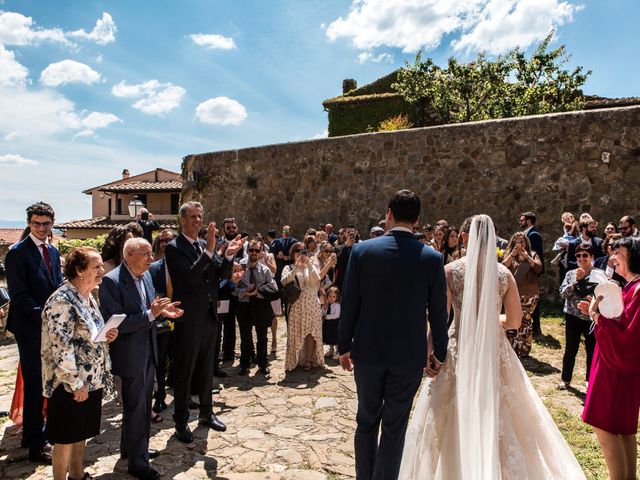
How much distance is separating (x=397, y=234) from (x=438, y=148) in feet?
28.7

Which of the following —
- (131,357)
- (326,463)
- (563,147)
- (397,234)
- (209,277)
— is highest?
(563,147)

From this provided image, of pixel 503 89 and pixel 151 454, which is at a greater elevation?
pixel 503 89

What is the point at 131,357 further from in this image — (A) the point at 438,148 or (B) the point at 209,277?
(A) the point at 438,148

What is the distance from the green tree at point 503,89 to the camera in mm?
18188

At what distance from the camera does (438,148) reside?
11.5 metres

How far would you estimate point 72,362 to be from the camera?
3.30 metres

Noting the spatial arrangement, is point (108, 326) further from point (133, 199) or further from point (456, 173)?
point (133, 199)

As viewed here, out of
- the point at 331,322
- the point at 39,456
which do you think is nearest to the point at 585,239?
the point at 331,322

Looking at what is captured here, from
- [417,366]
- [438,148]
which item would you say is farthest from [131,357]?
[438,148]

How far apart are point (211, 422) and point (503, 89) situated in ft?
58.1

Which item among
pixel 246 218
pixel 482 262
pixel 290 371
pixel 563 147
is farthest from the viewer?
pixel 246 218

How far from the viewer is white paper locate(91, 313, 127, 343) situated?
11.2 ft

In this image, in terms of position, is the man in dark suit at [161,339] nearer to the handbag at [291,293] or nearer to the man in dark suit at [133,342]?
the man in dark suit at [133,342]

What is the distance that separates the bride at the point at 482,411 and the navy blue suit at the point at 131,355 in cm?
204
